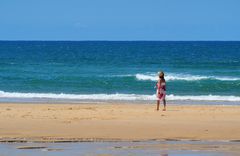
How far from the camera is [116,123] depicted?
17641 millimetres

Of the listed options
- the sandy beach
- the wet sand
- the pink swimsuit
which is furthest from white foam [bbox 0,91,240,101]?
the wet sand

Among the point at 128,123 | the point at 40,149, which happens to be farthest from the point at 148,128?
the point at 40,149

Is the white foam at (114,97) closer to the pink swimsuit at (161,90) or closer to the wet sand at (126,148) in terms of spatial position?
the pink swimsuit at (161,90)

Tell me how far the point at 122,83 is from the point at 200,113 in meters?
19.2

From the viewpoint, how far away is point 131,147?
44.1 ft

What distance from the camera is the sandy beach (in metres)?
15.1

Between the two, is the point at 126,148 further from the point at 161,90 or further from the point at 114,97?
the point at 114,97

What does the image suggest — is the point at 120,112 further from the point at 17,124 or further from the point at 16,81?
the point at 16,81

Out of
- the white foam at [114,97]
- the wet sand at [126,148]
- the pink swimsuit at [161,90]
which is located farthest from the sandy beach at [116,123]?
the white foam at [114,97]

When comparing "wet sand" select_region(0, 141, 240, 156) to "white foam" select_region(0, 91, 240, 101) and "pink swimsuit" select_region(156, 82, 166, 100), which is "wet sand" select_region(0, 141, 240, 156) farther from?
"white foam" select_region(0, 91, 240, 101)

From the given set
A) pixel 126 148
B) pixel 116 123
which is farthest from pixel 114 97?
pixel 126 148

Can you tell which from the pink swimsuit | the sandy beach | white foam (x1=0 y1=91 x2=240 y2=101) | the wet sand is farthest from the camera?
white foam (x1=0 y1=91 x2=240 y2=101)

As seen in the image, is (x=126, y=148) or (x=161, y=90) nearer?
(x=126, y=148)

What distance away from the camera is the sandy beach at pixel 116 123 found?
Result: 1515cm
